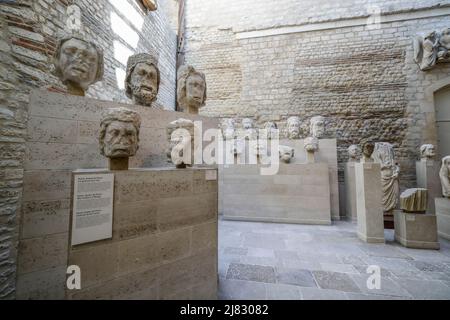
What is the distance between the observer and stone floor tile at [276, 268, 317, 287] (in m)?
2.22

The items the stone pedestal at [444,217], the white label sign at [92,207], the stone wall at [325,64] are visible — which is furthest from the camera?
the stone wall at [325,64]

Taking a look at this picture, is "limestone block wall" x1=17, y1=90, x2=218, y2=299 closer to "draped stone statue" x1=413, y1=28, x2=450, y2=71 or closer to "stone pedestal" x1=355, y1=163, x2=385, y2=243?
"stone pedestal" x1=355, y1=163, x2=385, y2=243

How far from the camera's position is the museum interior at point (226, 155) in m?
1.52

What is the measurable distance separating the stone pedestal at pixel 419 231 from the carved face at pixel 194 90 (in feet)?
12.2

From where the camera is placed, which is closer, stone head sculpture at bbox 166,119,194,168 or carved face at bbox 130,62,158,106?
stone head sculpture at bbox 166,119,194,168

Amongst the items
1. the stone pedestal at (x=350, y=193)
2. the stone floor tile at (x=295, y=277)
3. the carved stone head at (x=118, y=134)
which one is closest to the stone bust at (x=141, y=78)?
the carved stone head at (x=118, y=134)

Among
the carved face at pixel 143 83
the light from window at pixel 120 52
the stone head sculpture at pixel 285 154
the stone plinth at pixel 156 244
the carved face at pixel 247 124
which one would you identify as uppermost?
the light from window at pixel 120 52

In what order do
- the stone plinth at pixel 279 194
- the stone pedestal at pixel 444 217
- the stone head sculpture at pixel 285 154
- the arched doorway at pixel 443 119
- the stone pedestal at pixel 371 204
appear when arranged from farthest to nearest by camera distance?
the arched doorway at pixel 443 119
the stone head sculpture at pixel 285 154
the stone plinth at pixel 279 194
the stone pedestal at pixel 444 217
the stone pedestal at pixel 371 204

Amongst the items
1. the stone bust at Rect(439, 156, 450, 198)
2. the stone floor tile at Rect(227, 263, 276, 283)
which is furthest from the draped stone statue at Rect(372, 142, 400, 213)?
the stone floor tile at Rect(227, 263, 276, 283)

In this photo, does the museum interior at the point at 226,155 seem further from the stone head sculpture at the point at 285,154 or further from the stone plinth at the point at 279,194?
the stone head sculpture at the point at 285,154

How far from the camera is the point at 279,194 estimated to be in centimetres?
491

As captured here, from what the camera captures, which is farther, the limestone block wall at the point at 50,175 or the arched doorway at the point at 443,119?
the arched doorway at the point at 443,119

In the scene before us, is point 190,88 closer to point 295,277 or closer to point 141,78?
point 141,78

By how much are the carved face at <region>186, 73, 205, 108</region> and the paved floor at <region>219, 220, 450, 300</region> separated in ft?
7.05
